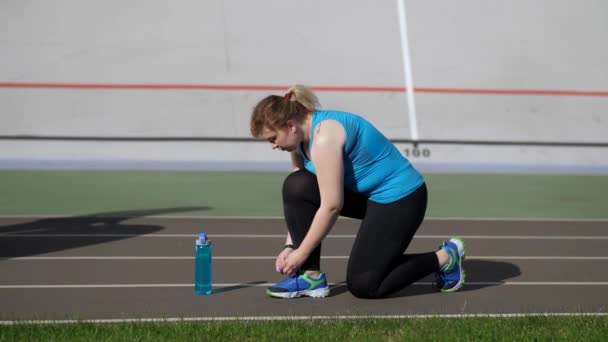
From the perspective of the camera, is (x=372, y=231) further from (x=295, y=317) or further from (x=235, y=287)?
(x=235, y=287)

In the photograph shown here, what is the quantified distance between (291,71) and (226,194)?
18.9 feet

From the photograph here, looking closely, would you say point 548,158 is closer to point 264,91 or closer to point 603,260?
point 264,91

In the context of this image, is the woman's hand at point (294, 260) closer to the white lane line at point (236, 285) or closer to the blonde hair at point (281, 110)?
the blonde hair at point (281, 110)

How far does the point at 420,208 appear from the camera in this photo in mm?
5648

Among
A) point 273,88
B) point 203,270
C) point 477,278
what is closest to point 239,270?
point 203,270

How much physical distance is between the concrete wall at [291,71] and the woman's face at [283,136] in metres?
7.94

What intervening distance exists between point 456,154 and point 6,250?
8164mm

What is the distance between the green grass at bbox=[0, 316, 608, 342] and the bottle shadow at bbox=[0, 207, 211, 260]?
249 cm

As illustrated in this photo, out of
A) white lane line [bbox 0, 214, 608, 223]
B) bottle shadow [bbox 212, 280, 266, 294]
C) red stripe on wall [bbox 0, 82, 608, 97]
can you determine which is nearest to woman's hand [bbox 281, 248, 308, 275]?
bottle shadow [bbox 212, 280, 266, 294]

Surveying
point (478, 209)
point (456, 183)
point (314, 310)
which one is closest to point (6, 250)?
point (314, 310)

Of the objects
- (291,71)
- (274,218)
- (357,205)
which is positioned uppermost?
(291,71)

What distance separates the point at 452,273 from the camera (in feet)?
19.3

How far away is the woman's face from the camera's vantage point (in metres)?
5.12

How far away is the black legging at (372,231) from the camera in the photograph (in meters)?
5.54
